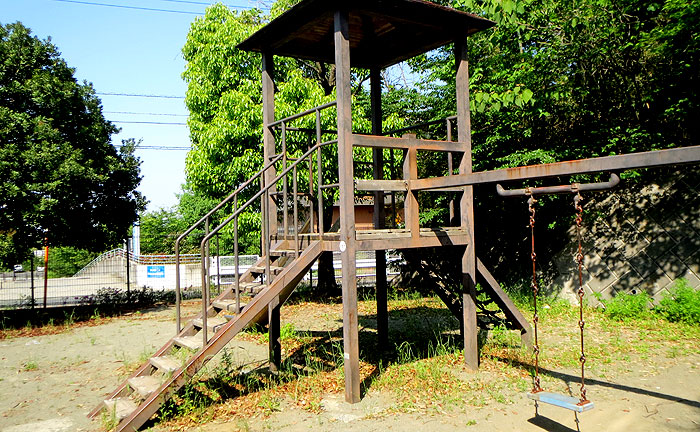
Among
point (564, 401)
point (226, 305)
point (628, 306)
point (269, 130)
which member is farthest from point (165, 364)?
point (628, 306)

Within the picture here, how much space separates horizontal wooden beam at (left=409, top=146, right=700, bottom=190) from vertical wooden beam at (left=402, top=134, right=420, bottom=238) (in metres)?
0.46

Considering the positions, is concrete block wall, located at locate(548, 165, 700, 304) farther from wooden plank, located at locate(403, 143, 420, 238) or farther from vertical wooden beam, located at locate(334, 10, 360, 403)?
vertical wooden beam, located at locate(334, 10, 360, 403)

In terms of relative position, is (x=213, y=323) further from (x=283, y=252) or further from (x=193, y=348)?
(x=283, y=252)

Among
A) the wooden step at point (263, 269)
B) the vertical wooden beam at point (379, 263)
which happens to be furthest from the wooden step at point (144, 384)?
the vertical wooden beam at point (379, 263)

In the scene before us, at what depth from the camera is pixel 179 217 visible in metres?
35.3

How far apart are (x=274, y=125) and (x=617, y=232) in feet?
27.3

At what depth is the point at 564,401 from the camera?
14.1 ft

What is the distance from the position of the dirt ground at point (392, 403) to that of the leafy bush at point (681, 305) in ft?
4.44

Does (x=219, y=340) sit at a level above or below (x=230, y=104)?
below

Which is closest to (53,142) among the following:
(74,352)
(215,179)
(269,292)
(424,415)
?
(215,179)

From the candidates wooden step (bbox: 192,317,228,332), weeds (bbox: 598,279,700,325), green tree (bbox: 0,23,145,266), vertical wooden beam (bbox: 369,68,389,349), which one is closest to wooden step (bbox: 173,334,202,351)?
wooden step (bbox: 192,317,228,332)

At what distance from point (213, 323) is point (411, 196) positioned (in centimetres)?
287

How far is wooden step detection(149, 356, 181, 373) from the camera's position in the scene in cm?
543

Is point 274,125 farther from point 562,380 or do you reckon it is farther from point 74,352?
point 74,352
